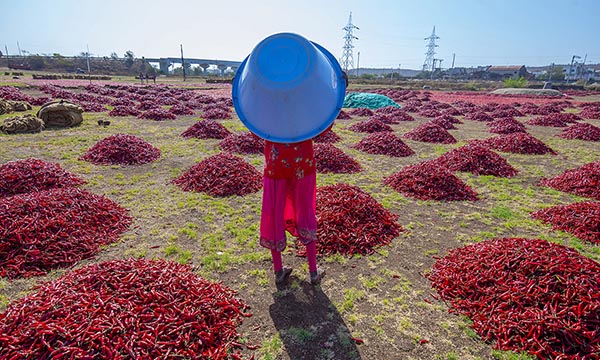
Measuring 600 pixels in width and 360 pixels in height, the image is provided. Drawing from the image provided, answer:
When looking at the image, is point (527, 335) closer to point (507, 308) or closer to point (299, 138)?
point (507, 308)

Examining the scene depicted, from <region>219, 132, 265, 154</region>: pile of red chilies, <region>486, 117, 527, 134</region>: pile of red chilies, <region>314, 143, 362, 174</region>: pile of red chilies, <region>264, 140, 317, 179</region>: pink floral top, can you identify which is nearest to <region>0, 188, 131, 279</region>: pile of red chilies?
<region>264, 140, 317, 179</region>: pink floral top

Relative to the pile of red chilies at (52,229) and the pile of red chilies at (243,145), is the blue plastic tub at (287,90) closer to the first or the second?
the pile of red chilies at (52,229)

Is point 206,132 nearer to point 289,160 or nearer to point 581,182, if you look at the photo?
point 289,160

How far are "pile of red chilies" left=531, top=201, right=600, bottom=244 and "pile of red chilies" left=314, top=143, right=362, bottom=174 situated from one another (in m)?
4.61

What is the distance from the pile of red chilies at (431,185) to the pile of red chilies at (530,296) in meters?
3.08

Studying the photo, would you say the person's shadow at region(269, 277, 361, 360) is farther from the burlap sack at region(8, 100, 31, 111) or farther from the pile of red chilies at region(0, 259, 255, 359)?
the burlap sack at region(8, 100, 31, 111)

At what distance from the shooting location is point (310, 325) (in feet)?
12.1

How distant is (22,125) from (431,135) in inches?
671

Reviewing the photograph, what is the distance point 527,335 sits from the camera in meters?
3.45

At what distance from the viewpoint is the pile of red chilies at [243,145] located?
447 inches

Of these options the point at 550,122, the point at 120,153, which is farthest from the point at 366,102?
the point at 120,153

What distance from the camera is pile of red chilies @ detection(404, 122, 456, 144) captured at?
46.5 ft

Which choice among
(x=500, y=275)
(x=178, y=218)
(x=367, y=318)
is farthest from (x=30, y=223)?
(x=500, y=275)

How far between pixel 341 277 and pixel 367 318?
85 centimetres
